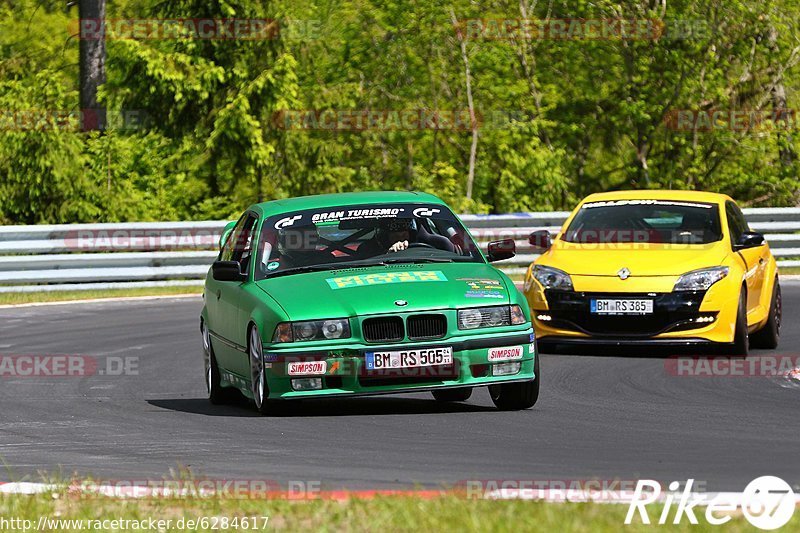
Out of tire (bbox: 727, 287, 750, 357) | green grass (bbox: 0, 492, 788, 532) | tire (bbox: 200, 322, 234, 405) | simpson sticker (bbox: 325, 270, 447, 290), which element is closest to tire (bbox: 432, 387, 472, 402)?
simpson sticker (bbox: 325, 270, 447, 290)

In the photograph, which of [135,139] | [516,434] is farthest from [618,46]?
[516,434]

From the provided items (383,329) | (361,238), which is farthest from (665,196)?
(383,329)

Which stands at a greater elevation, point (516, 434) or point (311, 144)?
point (516, 434)

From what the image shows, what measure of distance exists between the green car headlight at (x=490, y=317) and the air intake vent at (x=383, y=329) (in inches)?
15.2

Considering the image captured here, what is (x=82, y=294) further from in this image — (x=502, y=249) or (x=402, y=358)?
(x=402, y=358)

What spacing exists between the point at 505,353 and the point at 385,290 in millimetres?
841

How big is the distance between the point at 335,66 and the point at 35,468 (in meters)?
26.2

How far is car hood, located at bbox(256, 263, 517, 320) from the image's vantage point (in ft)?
31.8

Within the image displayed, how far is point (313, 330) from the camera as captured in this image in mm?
9711

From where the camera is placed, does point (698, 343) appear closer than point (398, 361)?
No

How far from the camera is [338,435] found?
906cm

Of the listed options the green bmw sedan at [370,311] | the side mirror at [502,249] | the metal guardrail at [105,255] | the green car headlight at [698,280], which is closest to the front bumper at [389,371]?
the green bmw sedan at [370,311]

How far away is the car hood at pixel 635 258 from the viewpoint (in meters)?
13.5

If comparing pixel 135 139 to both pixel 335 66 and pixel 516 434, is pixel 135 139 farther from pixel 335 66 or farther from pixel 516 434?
pixel 516 434
